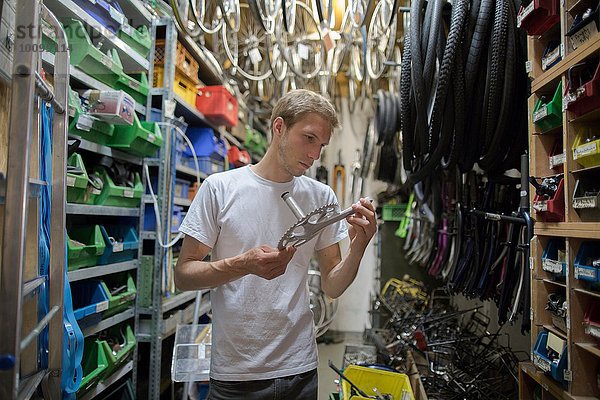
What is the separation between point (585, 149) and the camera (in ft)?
3.47

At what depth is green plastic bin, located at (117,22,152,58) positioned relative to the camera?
1828 mm

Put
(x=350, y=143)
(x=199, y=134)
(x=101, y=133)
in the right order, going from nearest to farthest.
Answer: (x=101, y=133), (x=199, y=134), (x=350, y=143)

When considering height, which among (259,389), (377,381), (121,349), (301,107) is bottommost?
(377,381)

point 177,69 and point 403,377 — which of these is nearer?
point 403,377

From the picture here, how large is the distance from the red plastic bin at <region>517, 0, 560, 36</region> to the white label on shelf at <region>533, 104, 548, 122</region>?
284 millimetres

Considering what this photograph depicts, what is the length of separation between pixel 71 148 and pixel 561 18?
70.4 inches

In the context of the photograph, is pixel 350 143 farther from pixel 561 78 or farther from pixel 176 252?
pixel 561 78

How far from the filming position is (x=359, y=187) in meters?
4.80

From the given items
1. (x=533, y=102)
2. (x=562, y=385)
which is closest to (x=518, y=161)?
(x=533, y=102)

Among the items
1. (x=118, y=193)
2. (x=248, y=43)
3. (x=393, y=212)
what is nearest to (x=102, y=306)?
(x=118, y=193)

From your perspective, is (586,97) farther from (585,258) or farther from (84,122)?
(84,122)

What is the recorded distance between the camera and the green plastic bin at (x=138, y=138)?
180 cm

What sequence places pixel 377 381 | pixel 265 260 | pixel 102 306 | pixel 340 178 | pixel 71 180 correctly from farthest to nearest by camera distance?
pixel 340 178
pixel 377 381
pixel 102 306
pixel 71 180
pixel 265 260

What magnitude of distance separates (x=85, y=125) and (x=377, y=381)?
77.8 inches
